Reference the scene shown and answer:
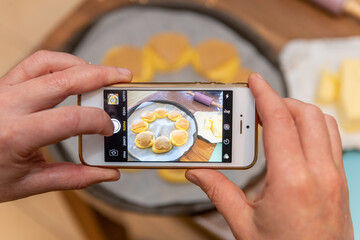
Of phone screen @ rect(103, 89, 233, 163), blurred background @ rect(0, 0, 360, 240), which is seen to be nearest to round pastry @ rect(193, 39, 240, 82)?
blurred background @ rect(0, 0, 360, 240)

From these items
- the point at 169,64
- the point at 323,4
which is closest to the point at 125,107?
the point at 169,64

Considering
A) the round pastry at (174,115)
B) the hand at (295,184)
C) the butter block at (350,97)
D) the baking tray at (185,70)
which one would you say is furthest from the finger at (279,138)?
the butter block at (350,97)

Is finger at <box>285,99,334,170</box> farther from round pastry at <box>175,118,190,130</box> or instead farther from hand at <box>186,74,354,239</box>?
round pastry at <box>175,118,190,130</box>

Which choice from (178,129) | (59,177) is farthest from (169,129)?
(59,177)

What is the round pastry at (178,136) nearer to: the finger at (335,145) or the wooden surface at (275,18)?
the finger at (335,145)

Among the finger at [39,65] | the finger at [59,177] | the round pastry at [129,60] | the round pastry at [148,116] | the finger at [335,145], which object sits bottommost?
the finger at [59,177]

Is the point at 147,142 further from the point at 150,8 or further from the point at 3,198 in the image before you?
the point at 150,8

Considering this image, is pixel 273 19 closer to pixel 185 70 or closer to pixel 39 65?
pixel 185 70
